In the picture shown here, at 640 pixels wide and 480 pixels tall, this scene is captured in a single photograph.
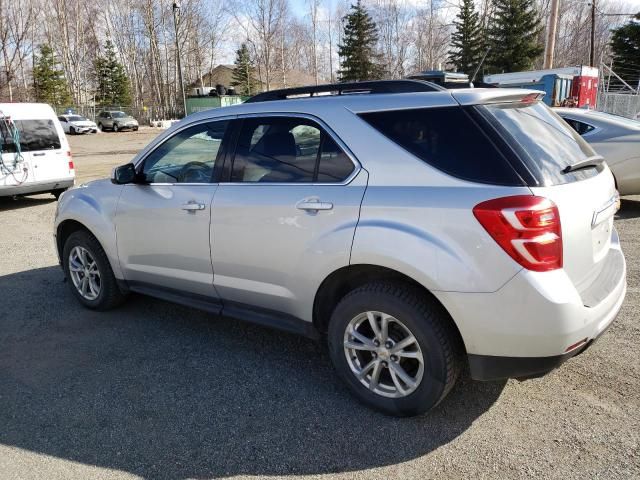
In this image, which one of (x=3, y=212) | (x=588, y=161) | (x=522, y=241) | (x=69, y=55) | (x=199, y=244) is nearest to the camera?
(x=522, y=241)

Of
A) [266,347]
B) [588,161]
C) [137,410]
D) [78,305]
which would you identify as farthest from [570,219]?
[78,305]

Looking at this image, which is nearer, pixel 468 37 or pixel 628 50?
pixel 628 50

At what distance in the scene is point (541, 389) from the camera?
3.31m

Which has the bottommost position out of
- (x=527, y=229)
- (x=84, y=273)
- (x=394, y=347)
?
(x=84, y=273)

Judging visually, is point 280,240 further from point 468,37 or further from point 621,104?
point 468,37

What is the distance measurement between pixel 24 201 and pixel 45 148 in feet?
5.51

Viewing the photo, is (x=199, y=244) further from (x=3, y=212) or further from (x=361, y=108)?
(x=3, y=212)

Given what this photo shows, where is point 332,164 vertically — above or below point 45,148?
above

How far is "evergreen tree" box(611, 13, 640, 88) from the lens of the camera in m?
40.5

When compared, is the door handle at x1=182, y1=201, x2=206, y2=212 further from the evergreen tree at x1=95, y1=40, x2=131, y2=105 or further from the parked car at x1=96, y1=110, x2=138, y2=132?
the evergreen tree at x1=95, y1=40, x2=131, y2=105

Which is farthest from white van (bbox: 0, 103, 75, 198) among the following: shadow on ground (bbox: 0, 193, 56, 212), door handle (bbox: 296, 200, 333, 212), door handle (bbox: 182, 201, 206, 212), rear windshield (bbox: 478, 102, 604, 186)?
rear windshield (bbox: 478, 102, 604, 186)

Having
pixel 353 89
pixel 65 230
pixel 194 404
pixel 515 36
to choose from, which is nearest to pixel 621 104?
pixel 515 36

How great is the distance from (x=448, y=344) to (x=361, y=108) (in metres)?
1.42

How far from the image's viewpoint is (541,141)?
9.36ft
